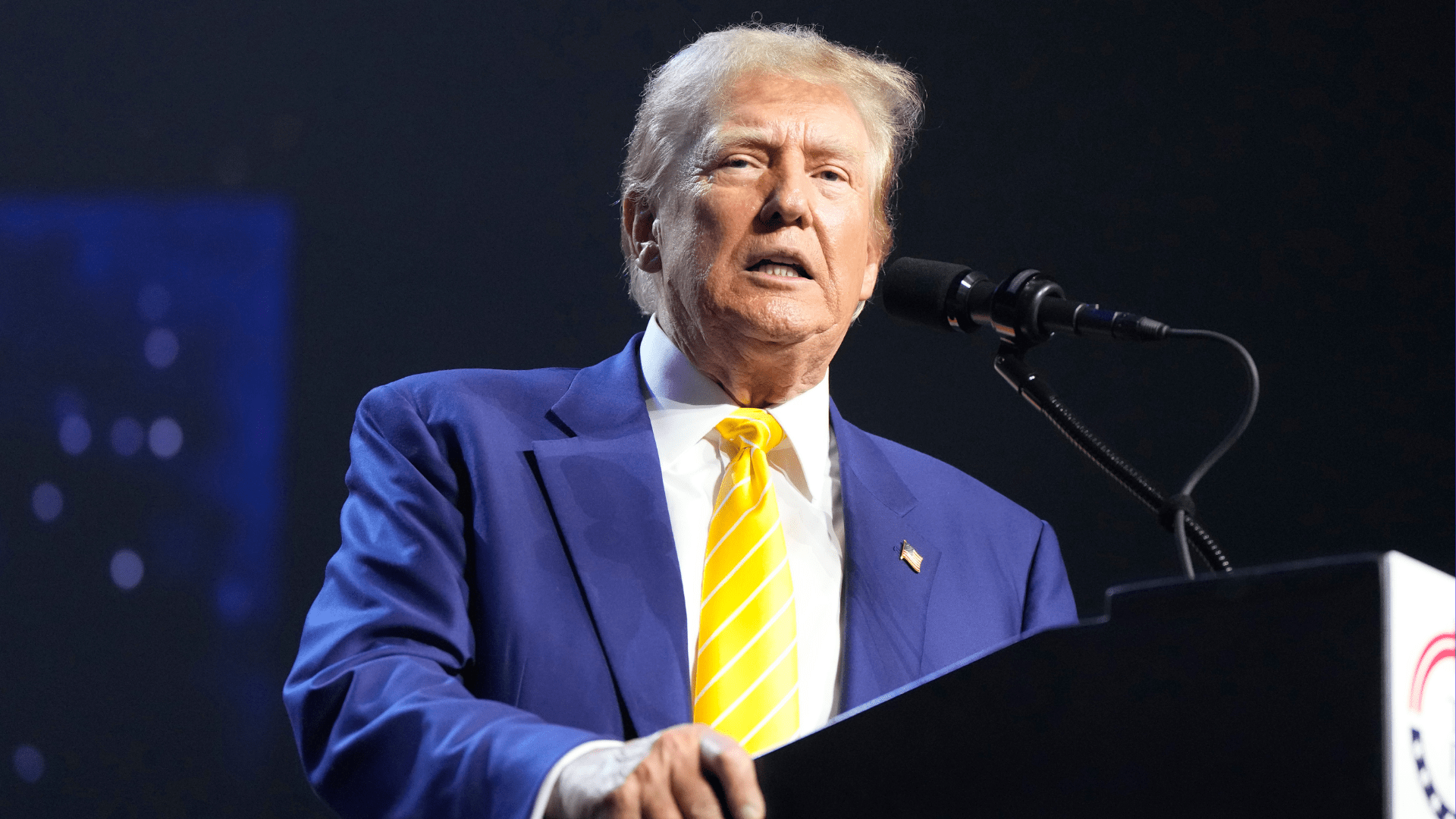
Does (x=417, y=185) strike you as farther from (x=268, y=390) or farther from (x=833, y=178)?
(x=833, y=178)

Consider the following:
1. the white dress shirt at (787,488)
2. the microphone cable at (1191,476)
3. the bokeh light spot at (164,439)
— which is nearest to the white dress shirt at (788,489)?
the white dress shirt at (787,488)

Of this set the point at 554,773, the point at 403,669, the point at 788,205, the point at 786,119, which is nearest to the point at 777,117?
the point at 786,119

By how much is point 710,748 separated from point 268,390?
6.51 ft

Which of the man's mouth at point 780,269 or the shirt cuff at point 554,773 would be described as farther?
the man's mouth at point 780,269

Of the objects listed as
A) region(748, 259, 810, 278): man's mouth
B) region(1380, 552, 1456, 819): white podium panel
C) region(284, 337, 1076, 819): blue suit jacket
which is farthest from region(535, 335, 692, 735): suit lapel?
region(1380, 552, 1456, 819): white podium panel

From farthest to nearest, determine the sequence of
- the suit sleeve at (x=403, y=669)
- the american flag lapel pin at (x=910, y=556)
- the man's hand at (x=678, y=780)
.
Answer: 1. the american flag lapel pin at (x=910, y=556)
2. the suit sleeve at (x=403, y=669)
3. the man's hand at (x=678, y=780)

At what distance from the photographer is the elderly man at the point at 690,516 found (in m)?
1.35

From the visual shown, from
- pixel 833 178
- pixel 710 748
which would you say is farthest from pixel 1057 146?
pixel 710 748

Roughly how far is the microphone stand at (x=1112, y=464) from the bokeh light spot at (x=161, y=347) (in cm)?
178

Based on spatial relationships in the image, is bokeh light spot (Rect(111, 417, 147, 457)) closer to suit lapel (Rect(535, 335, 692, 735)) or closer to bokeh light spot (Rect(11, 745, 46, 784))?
bokeh light spot (Rect(11, 745, 46, 784))

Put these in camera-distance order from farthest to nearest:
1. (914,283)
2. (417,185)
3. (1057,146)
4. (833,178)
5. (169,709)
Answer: (1057,146)
(417,185)
(169,709)
(833,178)
(914,283)

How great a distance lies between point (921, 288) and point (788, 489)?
40 centimetres

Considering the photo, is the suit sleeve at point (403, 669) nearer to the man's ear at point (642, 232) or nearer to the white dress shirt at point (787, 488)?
the white dress shirt at point (787, 488)

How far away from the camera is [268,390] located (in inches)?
99.7
